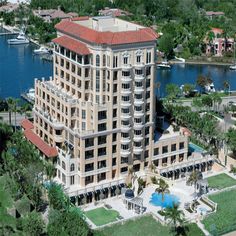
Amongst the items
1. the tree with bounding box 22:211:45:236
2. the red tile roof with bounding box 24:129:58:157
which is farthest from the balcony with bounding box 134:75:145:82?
the tree with bounding box 22:211:45:236

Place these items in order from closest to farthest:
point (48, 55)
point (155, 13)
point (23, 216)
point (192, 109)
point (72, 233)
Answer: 1. point (72, 233)
2. point (23, 216)
3. point (192, 109)
4. point (48, 55)
5. point (155, 13)

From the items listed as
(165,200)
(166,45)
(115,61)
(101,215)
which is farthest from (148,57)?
(166,45)

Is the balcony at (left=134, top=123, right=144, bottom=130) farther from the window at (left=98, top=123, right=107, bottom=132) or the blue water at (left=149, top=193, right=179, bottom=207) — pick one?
the blue water at (left=149, top=193, right=179, bottom=207)

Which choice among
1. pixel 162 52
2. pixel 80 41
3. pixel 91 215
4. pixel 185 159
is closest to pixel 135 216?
pixel 91 215

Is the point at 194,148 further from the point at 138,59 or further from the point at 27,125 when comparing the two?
the point at 27,125

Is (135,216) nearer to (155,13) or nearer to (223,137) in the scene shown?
(223,137)

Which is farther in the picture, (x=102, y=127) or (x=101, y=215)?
(x=102, y=127)
